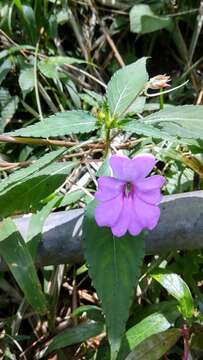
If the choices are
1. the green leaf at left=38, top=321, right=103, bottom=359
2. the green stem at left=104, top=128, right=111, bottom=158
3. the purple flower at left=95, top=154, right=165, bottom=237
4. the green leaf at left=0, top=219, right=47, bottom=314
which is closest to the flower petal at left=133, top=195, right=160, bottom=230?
the purple flower at left=95, top=154, right=165, bottom=237

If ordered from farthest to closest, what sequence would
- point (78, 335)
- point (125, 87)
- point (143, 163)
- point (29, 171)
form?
1. point (78, 335)
2. point (125, 87)
3. point (29, 171)
4. point (143, 163)

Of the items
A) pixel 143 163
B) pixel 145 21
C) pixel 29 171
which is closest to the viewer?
pixel 143 163

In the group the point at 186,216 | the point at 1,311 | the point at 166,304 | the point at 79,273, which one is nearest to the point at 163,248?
the point at 186,216

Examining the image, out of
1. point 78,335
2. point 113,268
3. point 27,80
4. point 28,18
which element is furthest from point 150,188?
point 28,18

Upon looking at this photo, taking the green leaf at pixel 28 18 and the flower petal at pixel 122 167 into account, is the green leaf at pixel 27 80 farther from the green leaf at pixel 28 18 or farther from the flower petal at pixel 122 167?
the flower petal at pixel 122 167

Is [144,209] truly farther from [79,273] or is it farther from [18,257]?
[79,273]

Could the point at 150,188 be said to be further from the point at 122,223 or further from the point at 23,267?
the point at 23,267

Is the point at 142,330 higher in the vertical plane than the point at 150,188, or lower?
lower
